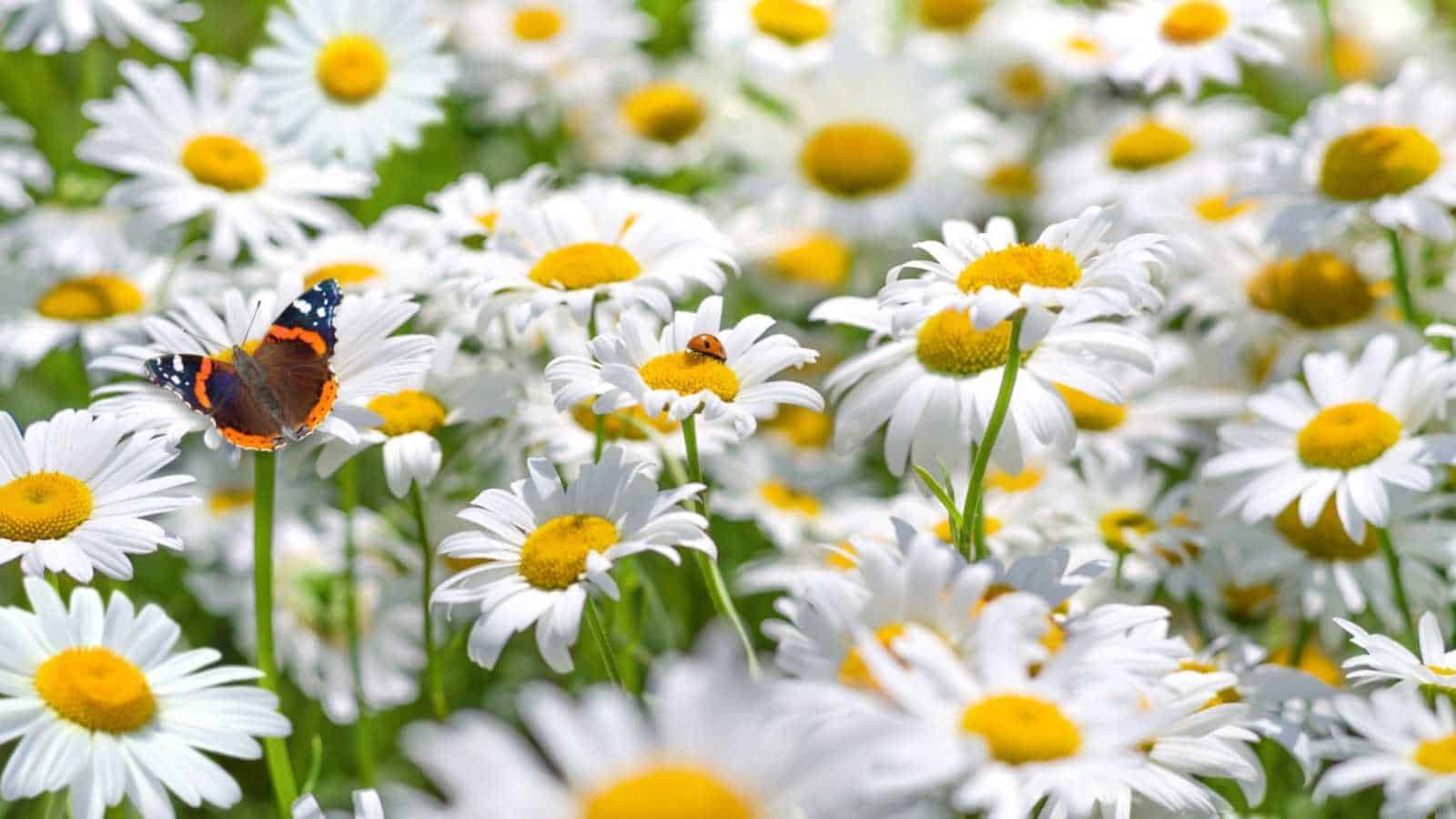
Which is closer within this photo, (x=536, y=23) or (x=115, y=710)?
(x=115, y=710)

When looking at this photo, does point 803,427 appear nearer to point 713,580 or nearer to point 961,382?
point 961,382

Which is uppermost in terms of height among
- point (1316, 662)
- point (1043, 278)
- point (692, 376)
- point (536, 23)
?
point (1043, 278)

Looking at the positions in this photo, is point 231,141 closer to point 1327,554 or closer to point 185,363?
point 185,363

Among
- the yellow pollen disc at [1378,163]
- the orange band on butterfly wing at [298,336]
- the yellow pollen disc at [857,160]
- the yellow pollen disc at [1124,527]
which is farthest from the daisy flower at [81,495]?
the yellow pollen disc at [857,160]

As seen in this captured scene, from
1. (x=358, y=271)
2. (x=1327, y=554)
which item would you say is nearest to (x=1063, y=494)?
(x=1327, y=554)

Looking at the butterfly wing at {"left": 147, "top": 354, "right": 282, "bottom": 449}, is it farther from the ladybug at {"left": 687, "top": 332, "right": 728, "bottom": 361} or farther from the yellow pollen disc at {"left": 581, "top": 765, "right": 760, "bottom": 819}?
the yellow pollen disc at {"left": 581, "top": 765, "right": 760, "bottom": 819}

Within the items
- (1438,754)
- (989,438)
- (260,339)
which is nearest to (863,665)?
(989,438)

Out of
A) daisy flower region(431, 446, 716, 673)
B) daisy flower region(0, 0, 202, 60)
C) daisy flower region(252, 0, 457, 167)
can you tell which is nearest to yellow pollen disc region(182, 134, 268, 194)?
daisy flower region(252, 0, 457, 167)
